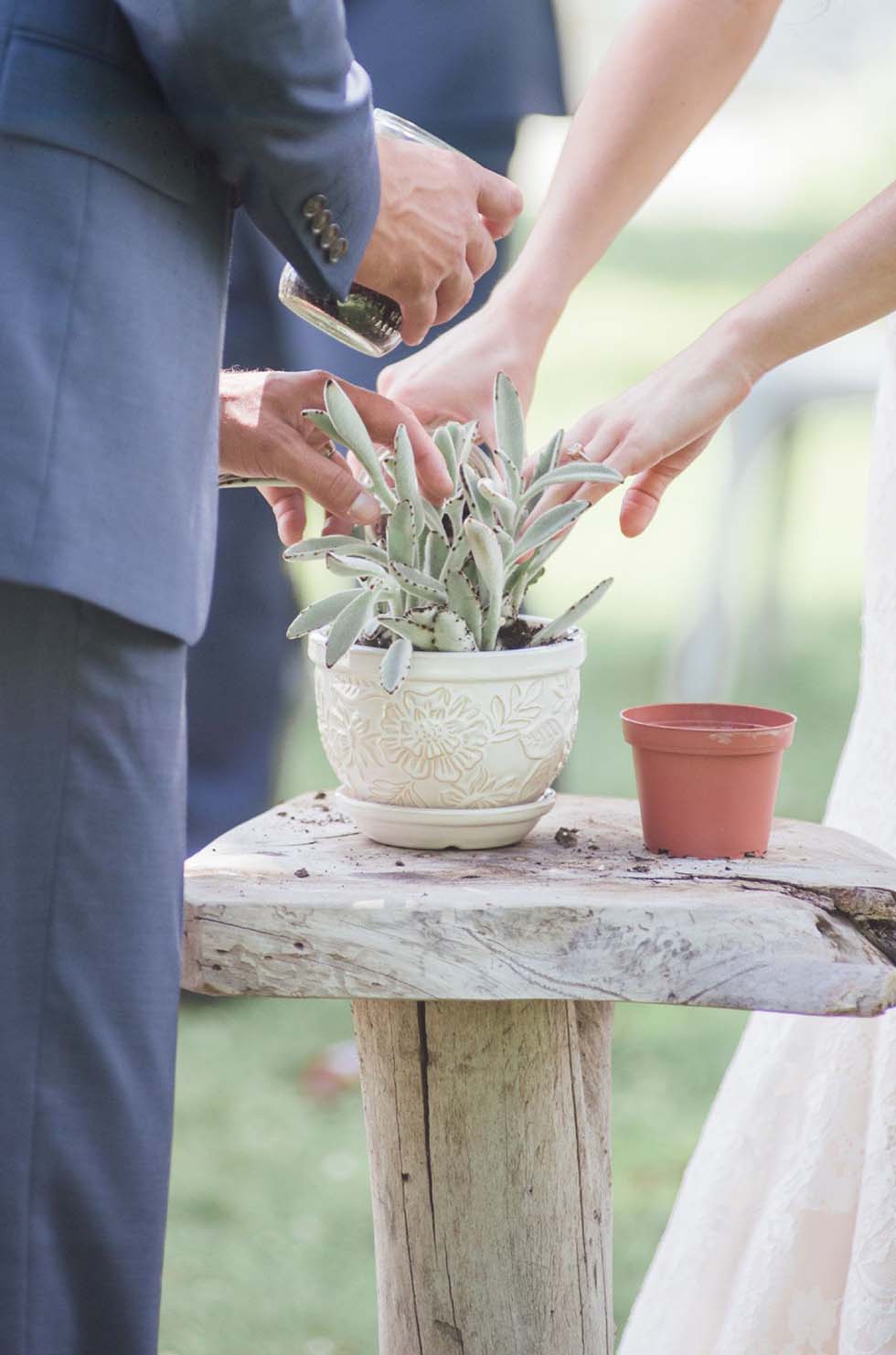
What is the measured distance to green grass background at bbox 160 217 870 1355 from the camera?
2.07 meters

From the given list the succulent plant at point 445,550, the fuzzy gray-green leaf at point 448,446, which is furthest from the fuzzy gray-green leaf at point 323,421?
the fuzzy gray-green leaf at point 448,446

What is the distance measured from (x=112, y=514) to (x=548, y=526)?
43 centimetres

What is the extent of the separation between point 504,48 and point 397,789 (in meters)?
1.45

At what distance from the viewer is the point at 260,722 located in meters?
2.85

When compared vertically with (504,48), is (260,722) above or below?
below

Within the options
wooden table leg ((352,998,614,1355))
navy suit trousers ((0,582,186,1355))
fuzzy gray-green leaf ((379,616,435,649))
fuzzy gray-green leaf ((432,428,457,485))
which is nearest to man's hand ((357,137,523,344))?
fuzzy gray-green leaf ((432,428,457,485))

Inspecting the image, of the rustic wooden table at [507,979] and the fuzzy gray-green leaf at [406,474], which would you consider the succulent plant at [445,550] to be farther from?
the rustic wooden table at [507,979]

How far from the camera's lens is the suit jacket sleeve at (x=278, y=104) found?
90 centimetres

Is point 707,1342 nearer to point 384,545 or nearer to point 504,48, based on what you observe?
point 384,545

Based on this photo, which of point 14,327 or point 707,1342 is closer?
point 14,327

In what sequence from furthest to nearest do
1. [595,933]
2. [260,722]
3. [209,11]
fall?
[260,722] → [595,933] → [209,11]

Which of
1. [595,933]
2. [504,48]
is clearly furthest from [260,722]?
[595,933]

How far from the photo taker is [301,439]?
127cm

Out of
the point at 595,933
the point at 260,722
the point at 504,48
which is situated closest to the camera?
the point at 595,933
